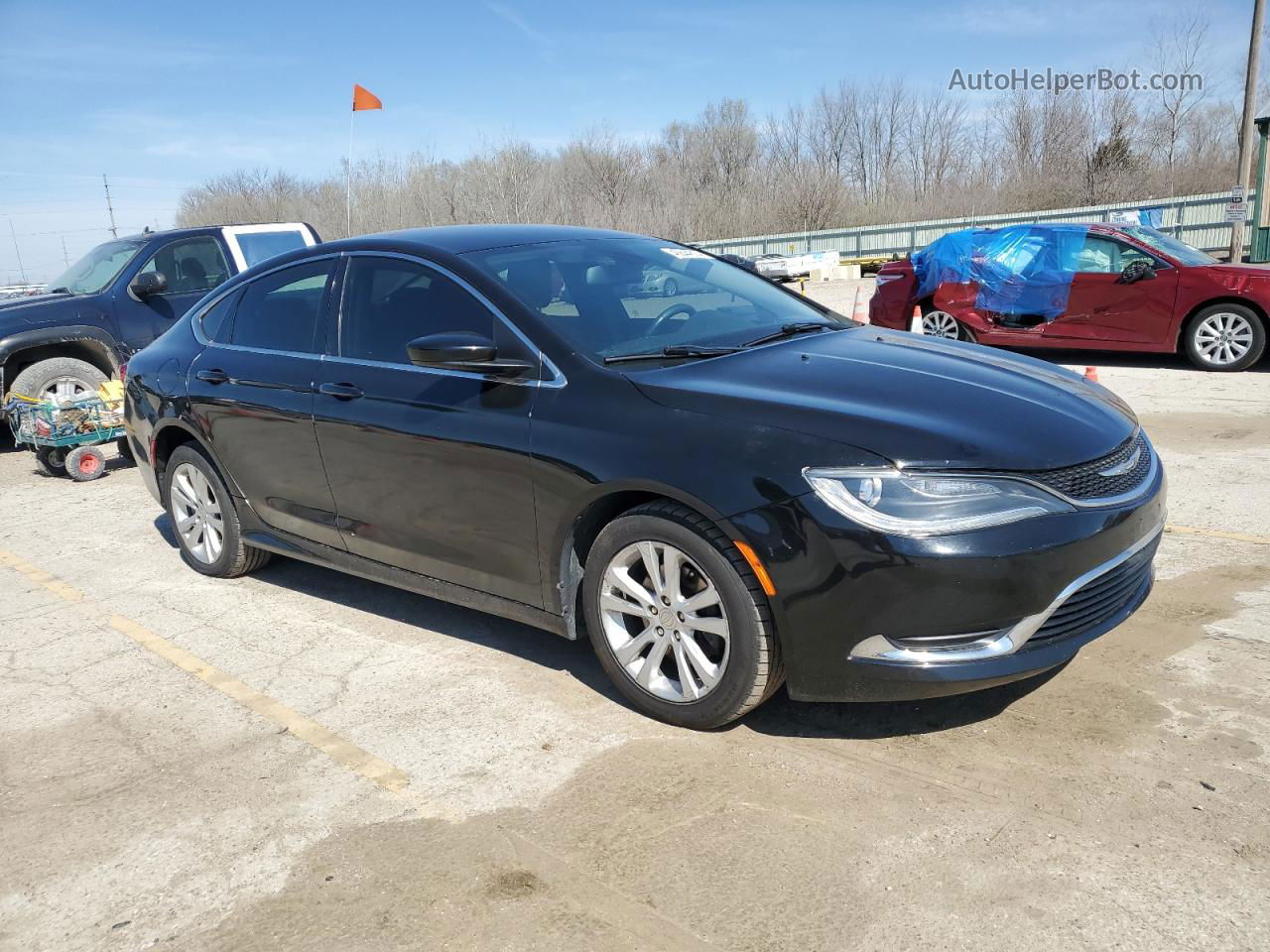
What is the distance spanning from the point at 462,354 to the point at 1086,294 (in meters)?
9.47

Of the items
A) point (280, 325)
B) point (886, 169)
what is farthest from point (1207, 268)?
point (886, 169)

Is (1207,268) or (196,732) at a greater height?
(1207,268)

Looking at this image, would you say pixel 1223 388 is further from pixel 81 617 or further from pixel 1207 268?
pixel 81 617

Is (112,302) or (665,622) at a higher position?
(112,302)

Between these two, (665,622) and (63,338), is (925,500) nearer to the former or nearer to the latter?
(665,622)

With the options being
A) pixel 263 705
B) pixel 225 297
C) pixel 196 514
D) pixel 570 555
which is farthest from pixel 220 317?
pixel 570 555

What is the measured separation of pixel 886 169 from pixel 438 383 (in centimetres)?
6203

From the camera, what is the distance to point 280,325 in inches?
201

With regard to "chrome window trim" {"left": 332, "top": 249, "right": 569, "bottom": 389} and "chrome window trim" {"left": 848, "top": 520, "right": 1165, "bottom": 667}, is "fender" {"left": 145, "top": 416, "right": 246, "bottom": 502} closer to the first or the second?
"chrome window trim" {"left": 332, "top": 249, "right": 569, "bottom": 389}

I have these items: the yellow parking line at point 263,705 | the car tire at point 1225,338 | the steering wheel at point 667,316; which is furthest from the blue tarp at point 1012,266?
the yellow parking line at point 263,705

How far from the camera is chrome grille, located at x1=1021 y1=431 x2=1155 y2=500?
323 centimetres

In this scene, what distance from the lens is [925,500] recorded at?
3098 millimetres

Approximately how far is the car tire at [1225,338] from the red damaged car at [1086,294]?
10 millimetres

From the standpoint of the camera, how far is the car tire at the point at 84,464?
353 inches
